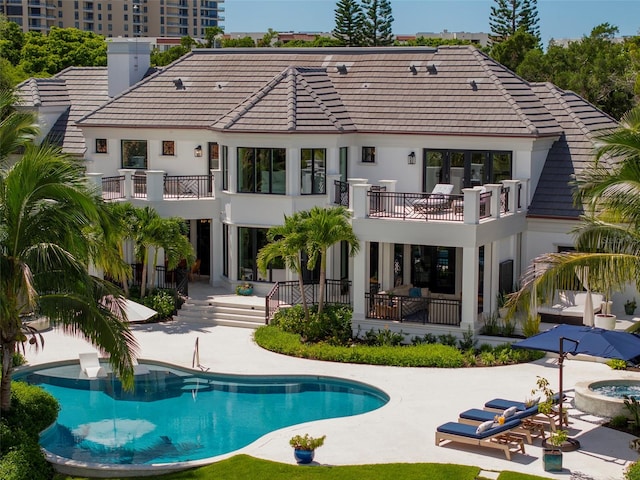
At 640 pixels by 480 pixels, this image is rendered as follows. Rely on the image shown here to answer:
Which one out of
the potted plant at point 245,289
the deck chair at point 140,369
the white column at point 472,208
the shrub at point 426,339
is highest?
the white column at point 472,208

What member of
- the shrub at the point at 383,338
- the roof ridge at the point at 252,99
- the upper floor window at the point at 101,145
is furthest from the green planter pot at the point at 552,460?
the upper floor window at the point at 101,145

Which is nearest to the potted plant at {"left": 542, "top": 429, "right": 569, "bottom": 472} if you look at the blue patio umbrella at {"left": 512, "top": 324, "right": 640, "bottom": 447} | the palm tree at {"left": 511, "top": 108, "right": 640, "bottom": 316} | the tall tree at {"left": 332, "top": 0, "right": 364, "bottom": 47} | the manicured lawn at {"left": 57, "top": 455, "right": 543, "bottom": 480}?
the manicured lawn at {"left": 57, "top": 455, "right": 543, "bottom": 480}

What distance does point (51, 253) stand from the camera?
22578 mm

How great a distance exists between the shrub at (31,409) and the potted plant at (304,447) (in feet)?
20.0

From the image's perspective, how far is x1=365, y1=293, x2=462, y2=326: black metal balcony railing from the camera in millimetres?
34500

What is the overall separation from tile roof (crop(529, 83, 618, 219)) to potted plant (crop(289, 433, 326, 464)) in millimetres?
16294

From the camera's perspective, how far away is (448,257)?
37.9 metres

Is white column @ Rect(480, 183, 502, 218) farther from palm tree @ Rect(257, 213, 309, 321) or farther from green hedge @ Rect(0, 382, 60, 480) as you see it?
green hedge @ Rect(0, 382, 60, 480)

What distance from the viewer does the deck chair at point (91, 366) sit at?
3127 centimetres

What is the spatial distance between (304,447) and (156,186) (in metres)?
17.8

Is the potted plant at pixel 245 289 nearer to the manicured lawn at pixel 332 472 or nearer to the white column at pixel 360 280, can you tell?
the white column at pixel 360 280

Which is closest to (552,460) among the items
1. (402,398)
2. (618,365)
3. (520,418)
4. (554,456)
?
(554,456)

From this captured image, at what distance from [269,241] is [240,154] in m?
3.31

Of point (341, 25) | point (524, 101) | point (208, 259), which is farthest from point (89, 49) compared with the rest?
point (524, 101)
